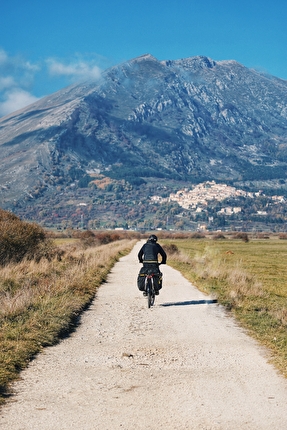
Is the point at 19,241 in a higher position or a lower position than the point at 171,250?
higher

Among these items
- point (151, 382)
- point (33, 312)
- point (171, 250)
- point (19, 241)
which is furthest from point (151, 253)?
point (171, 250)

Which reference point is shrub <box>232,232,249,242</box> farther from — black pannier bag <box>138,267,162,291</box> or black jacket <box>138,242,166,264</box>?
black pannier bag <box>138,267,162,291</box>

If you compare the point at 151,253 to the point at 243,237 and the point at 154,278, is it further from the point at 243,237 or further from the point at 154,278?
the point at 243,237

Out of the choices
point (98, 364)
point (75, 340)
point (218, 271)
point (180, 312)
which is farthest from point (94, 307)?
point (218, 271)

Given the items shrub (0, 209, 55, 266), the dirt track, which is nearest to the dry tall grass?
the dirt track

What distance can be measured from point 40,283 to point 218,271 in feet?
36.1

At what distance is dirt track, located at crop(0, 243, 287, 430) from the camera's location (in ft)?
20.5

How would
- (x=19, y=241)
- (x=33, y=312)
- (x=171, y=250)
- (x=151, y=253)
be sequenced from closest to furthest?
(x=33, y=312) → (x=151, y=253) → (x=19, y=241) → (x=171, y=250)

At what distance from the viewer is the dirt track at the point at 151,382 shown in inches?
246

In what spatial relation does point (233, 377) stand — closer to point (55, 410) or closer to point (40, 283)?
point (55, 410)

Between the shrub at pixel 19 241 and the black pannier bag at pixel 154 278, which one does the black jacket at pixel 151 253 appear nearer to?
the black pannier bag at pixel 154 278

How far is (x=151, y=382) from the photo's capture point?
7.80 meters

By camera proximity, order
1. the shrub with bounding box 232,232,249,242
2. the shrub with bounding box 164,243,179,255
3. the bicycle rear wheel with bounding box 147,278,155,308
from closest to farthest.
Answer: the bicycle rear wheel with bounding box 147,278,155,308 → the shrub with bounding box 164,243,179,255 → the shrub with bounding box 232,232,249,242

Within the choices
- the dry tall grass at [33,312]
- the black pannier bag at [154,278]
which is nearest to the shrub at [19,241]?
the dry tall grass at [33,312]
